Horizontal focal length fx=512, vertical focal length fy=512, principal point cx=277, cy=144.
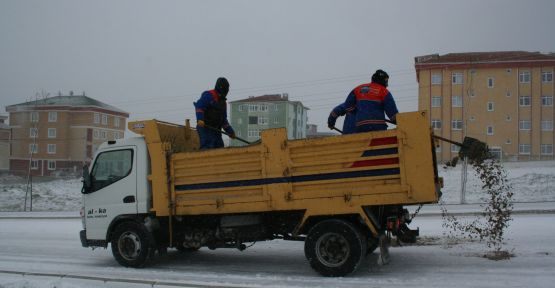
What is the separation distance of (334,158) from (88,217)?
4.78 m

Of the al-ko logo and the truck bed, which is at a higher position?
the truck bed

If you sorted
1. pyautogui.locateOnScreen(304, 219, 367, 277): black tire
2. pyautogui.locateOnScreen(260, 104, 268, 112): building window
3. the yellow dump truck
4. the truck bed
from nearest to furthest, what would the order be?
1. the truck bed
2. the yellow dump truck
3. pyautogui.locateOnScreen(304, 219, 367, 277): black tire
4. pyautogui.locateOnScreen(260, 104, 268, 112): building window

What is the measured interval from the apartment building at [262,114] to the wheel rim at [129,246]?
62466 mm

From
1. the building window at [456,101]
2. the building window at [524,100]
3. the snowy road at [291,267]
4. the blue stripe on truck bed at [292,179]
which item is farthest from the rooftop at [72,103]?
the blue stripe on truck bed at [292,179]

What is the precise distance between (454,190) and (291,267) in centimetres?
1922

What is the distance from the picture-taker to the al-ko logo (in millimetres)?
9031

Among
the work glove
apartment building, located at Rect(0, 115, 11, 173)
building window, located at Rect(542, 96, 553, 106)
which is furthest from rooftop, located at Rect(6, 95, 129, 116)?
the work glove

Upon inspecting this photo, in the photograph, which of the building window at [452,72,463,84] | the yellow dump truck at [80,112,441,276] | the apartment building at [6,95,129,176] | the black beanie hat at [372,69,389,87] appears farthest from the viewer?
the apartment building at [6,95,129,176]

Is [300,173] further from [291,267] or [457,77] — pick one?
[457,77]

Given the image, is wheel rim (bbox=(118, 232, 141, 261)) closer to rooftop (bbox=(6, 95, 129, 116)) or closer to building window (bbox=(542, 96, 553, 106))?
building window (bbox=(542, 96, 553, 106))

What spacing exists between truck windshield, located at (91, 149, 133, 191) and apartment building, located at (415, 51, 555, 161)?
4846cm

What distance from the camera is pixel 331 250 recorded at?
7.28 m

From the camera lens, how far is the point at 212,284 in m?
7.15

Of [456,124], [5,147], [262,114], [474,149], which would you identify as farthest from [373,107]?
[5,147]
